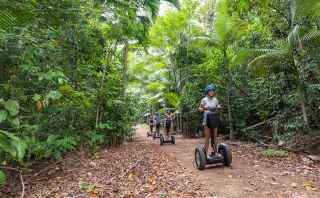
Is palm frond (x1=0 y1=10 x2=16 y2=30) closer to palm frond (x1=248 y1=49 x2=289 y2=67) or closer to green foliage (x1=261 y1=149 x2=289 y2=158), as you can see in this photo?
palm frond (x1=248 y1=49 x2=289 y2=67)

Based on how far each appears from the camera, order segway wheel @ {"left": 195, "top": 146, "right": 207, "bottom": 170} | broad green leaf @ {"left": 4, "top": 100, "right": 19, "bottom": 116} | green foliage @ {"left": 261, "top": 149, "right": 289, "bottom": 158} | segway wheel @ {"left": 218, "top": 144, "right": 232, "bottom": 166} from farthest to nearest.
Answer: green foliage @ {"left": 261, "top": 149, "right": 289, "bottom": 158} → segway wheel @ {"left": 218, "top": 144, "right": 232, "bottom": 166} → segway wheel @ {"left": 195, "top": 146, "right": 207, "bottom": 170} → broad green leaf @ {"left": 4, "top": 100, "right": 19, "bottom": 116}

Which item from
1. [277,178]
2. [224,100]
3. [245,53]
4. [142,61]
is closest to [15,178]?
[277,178]

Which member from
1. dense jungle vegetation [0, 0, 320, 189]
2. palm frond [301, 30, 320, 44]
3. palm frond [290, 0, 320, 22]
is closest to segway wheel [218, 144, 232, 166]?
dense jungle vegetation [0, 0, 320, 189]

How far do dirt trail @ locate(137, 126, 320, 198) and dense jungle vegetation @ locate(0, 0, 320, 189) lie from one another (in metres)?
1.44

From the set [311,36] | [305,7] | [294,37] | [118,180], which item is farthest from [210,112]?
[305,7]

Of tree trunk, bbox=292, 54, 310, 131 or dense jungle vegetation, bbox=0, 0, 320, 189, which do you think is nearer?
dense jungle vegetation, bbox=0, 0, 320, 189

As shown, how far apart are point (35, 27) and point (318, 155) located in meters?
6.74

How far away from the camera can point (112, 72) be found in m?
9.87

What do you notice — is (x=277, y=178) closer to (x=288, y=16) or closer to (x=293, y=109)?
(x=293, y=109)

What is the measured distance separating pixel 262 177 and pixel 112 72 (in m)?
6.65

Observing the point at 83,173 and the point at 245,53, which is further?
the point at 245,53

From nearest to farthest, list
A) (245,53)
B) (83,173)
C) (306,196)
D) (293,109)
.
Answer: (306,196) < (83,173) < (245,53) < (293,109)

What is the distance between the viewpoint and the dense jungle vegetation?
4.18 m

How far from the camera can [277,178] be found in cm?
488
